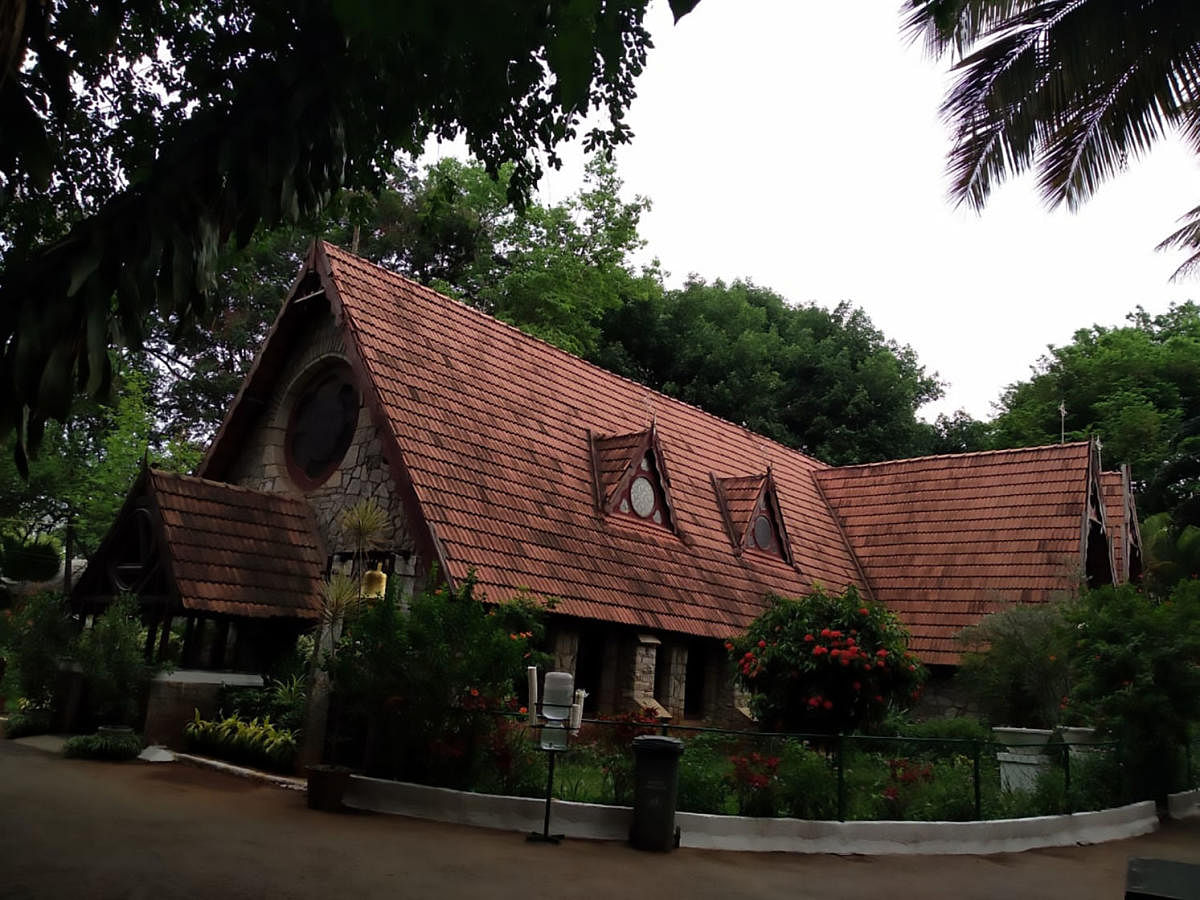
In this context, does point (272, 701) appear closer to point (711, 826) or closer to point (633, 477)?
point (711, 826)

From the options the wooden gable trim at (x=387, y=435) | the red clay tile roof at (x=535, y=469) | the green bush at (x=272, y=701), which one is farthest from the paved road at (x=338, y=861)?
the red clay tile roof at (x=535, y=469)

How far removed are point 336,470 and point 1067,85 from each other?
413 inches

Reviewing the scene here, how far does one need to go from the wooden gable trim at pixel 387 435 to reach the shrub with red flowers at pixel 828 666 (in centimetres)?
425

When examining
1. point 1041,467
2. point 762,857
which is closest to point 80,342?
point 762,857

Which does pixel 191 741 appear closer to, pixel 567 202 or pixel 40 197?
pixel 40 197

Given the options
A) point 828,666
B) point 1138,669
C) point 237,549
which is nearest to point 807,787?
point 828,666

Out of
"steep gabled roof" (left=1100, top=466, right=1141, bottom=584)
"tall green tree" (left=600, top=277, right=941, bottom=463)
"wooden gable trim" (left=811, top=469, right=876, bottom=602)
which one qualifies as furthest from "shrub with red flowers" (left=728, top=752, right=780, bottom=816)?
"tall green tree" (left=600, top=277, right=941, bottom=463)

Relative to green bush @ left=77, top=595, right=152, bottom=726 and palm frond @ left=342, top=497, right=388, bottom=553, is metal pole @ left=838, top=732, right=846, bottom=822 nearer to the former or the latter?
palm frond @ left=342, top=497, right=388, bottom=553

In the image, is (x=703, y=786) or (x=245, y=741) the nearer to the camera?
(x=703, y=786)

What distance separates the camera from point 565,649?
13977 mm

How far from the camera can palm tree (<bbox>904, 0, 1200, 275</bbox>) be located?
10453mm

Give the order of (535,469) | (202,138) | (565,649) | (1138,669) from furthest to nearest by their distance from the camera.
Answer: (535,469) < (565,649) < (1138,669) < (202,138)

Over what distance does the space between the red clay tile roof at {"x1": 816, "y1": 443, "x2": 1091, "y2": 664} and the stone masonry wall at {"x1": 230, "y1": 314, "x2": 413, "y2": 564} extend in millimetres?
10669

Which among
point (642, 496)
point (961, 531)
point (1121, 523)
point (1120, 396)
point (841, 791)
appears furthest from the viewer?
point (1120, 396)
